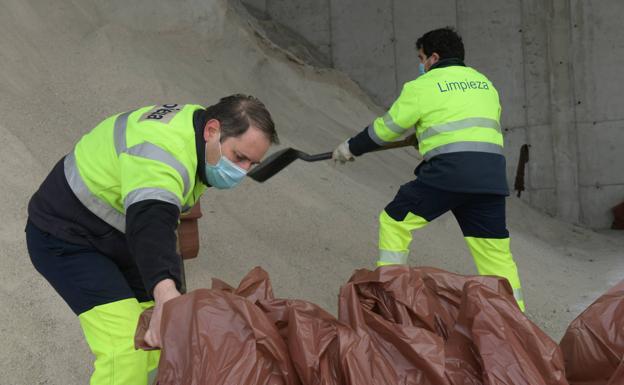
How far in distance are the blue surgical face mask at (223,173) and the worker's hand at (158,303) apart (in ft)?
1.29

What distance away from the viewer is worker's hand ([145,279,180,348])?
1472 millimetres

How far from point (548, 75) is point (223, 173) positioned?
20.6ft

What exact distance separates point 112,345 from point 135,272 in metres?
0.37

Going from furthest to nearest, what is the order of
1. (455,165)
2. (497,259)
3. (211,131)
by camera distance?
(497,259) → (455,165) → (211,131)

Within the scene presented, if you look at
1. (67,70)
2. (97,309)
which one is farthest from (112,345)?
(67,70)

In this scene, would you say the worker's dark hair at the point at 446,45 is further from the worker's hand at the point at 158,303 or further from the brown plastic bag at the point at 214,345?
the worker's hand at the point at 158,303

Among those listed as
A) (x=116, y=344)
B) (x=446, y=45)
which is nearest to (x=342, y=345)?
(x=116, y=344)

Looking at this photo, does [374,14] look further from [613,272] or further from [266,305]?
[266,305]

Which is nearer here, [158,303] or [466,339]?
[158,303]

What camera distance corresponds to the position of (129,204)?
1.56 meters

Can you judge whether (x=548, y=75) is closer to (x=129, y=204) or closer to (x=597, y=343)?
(x=597, y=343)

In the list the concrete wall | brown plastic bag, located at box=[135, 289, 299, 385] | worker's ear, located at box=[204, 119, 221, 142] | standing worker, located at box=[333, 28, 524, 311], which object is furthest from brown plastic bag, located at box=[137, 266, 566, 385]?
the concrete wall

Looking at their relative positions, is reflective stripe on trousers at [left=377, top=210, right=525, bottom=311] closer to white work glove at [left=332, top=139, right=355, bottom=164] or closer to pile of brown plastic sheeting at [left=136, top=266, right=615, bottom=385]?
white work glove at [left=332, top=139, right=355, bottom=164]

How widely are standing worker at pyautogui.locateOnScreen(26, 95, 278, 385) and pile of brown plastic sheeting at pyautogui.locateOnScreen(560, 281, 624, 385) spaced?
1.04 metres
